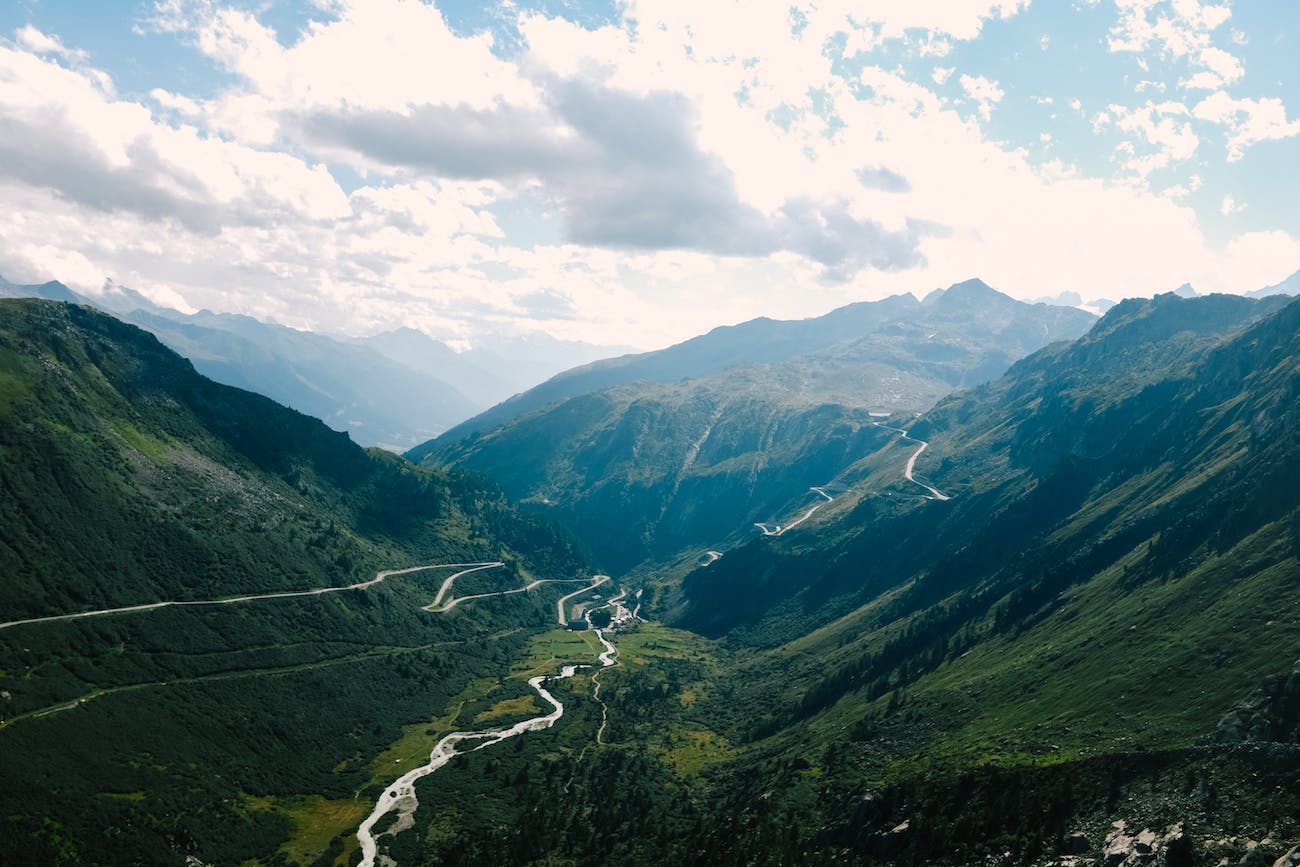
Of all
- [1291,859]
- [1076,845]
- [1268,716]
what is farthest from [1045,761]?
[1291,859]

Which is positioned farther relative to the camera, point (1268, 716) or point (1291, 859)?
point (1268, 716)

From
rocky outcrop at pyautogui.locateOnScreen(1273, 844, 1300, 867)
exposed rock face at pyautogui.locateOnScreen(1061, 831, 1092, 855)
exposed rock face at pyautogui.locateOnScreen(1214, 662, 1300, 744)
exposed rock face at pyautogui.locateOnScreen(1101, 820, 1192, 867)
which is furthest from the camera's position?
exposed rock face at pyautogui.locateOnScreen(1214, 662, 1300, 744)

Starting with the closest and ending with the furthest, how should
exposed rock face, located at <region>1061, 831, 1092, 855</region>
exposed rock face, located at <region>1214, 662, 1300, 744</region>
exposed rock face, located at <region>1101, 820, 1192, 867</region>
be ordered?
1. exposed rock face, located at <region>1101, 820, 1192, 867</region>
2. exposed rock face, located at <region>1061, 831, 1092, 855</region>
3. exposed rock face, located at <region>1214, 662, 1300, 744</region>

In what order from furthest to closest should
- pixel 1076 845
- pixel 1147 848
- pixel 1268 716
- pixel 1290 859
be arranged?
pixel 1268 716
pixel 1076 845
pixel 1147 848
pixel 1290 859

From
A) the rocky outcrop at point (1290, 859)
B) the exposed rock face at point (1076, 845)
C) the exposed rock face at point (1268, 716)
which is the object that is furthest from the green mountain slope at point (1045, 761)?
the rocky outcrop at point (1290, 859)

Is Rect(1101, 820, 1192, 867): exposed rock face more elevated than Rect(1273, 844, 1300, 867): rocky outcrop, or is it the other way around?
Rect(1273, 844, 1300, 867): rocky outcrop

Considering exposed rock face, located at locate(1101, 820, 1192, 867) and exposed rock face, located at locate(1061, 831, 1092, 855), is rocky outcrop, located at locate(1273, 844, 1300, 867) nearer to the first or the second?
exposed rock face, located at locate(1101, 820, 1192, 867)

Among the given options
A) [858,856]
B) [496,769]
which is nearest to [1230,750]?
[858,856]

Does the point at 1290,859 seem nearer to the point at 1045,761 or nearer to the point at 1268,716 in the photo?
the point at 1268,716

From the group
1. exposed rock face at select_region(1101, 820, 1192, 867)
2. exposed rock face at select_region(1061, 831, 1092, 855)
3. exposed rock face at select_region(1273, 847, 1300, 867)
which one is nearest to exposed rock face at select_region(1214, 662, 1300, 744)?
exposed rock face at select_region(1101, 820, 1192, 867)
